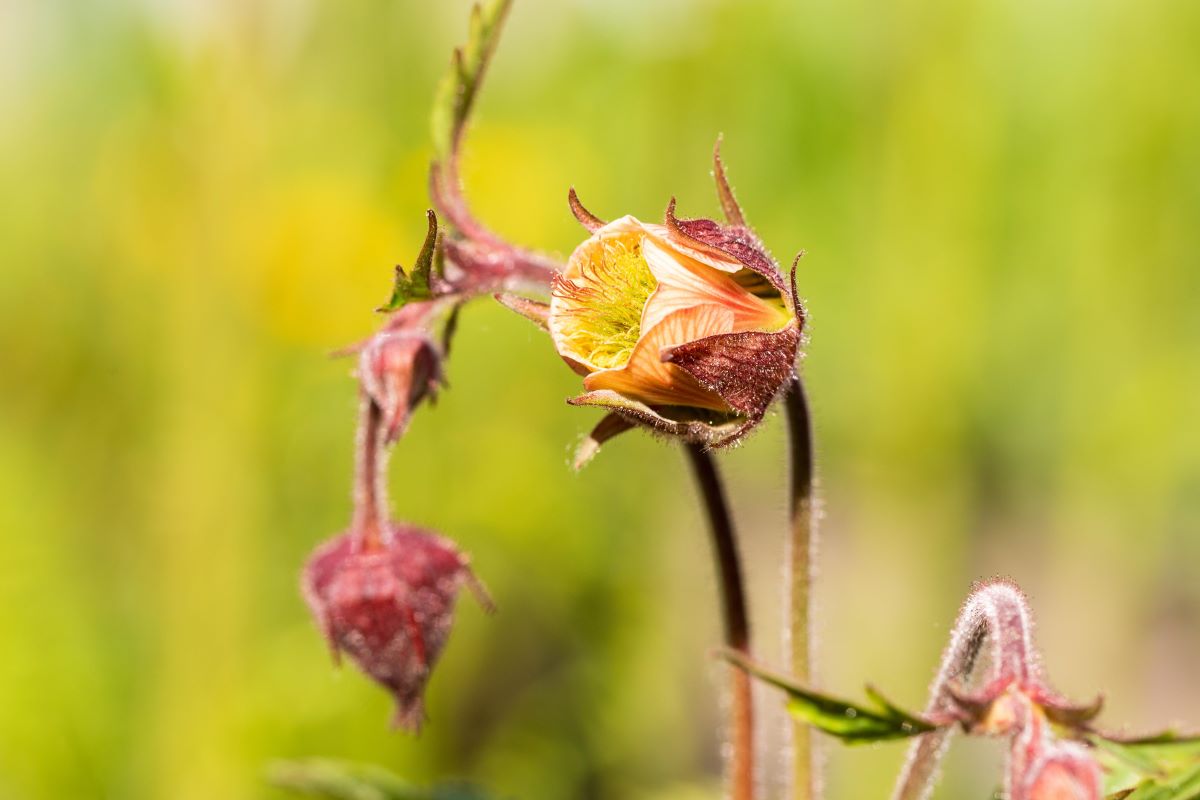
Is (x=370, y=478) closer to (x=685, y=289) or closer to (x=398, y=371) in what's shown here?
(x=398, y=371)

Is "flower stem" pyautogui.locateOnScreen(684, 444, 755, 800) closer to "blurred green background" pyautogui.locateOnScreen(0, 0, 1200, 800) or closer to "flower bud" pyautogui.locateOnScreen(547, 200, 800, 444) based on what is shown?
"flower bud" pyautogui.locateOnScreen(547, 200, 800, 444)

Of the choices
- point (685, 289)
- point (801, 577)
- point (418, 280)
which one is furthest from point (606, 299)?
point (801, 577)

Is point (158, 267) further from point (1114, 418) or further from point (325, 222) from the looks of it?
point (1114, 418)

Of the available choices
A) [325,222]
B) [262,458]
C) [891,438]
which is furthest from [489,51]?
[325,222]

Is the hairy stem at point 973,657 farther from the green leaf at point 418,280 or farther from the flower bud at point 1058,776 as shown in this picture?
the green leaf at point 418,280

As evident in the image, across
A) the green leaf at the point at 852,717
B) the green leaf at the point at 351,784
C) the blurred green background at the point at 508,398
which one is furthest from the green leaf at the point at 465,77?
the blurred green background at the point at 508,398

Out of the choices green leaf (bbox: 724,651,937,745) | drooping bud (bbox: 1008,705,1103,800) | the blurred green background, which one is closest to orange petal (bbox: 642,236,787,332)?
green leaf (bbox: 724,651,937,745)
